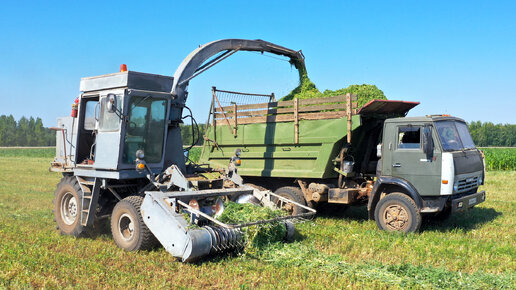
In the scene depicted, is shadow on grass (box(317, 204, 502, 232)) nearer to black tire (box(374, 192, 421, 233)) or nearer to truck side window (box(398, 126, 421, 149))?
black tire (box(374, 192, 421, 233))

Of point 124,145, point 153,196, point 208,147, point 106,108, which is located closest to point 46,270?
point 153,196

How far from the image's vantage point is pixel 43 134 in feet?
369

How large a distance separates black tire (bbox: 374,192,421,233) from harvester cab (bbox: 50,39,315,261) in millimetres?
1643

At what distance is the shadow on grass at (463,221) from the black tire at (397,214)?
0.80 meters

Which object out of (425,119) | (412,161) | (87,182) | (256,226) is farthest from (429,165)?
(87,182)

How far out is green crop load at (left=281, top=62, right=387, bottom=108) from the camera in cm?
932

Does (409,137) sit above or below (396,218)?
above

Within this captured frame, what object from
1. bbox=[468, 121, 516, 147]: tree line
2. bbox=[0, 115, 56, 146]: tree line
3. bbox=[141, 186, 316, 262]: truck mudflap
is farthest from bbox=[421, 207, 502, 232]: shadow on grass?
bbox=[0, 115, 56, 146]: tree line

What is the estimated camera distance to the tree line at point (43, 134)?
9488 cm

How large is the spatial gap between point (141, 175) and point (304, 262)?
10.6 feet

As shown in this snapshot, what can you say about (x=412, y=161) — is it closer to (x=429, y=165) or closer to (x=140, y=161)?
(x=429, y=165)

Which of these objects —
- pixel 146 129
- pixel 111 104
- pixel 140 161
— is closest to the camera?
pixel 111 104

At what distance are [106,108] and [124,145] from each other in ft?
2.34

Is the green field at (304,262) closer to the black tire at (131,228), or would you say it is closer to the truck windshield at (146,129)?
the black tire at (131,228)
